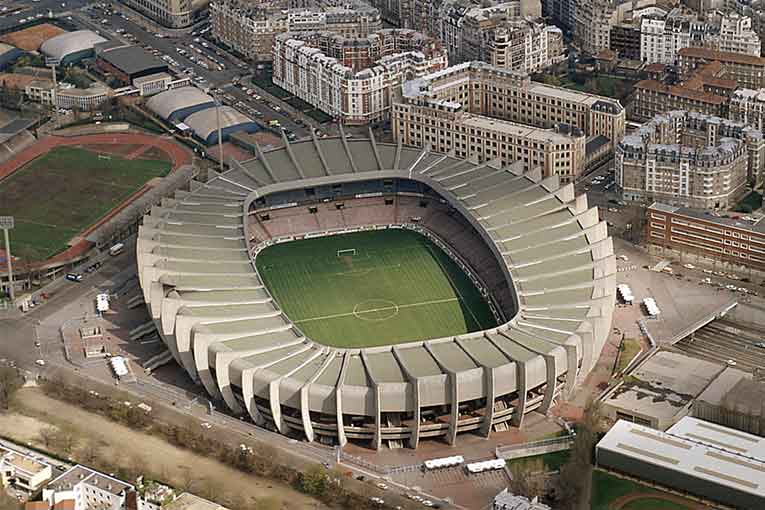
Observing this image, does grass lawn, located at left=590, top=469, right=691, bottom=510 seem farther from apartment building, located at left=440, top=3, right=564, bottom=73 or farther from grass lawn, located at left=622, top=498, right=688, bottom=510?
apartment building, located at left=440, top=3, right=564, bottom=73

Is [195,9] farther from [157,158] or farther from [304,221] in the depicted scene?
[304,221]

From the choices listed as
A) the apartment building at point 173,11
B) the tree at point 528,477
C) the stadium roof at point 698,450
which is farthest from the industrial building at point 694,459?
the apartment building at point 173,11

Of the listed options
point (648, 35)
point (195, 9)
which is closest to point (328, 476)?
point (648, 35)

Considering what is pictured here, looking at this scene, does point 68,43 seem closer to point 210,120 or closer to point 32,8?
point 32,8

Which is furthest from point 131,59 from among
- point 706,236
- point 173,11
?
point 706,236

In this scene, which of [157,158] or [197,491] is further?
[157,158]

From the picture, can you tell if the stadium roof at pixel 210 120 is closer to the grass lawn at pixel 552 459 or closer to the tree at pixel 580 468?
the grass lawn at pixel 552 459

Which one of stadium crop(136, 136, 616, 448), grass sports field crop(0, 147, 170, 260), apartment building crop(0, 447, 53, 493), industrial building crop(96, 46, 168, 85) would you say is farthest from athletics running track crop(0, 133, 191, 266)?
apartment building crop(0, 447, 53, 493)
